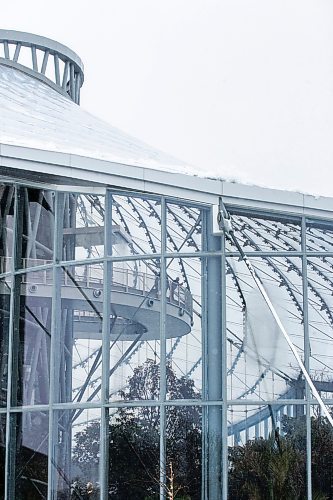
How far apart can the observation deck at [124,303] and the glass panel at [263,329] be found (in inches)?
32.1

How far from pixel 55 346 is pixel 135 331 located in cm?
148

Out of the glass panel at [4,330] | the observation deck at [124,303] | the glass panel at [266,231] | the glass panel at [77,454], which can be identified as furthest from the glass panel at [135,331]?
the glass panel at [4,330]

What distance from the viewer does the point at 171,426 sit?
53.3 ft

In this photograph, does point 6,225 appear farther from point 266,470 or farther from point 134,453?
point 266,470

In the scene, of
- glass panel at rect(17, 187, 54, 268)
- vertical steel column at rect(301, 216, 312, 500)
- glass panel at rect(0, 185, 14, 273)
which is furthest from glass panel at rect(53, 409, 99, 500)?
vertical steel column at rect(301, 216, 312, 500)

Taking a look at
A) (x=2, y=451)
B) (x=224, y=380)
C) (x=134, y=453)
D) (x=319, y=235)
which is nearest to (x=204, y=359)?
(x=224, y=380)

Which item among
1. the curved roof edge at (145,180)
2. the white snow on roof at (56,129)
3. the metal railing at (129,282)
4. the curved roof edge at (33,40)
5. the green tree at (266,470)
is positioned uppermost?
the curved roof edge at (33,40)

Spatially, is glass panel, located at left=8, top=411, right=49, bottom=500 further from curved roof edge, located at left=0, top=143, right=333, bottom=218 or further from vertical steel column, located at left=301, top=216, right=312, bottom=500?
vertical steel column, located at left=301, top=216, right=312, bottom=500

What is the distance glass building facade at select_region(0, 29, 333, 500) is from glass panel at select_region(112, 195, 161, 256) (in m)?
0.02

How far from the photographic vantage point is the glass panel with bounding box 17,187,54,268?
57.7 feet

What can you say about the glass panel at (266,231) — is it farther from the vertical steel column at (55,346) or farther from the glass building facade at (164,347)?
the vertical steel column at (55,346)

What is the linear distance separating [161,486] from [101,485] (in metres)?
0.97

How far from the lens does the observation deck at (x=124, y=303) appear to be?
16625mm

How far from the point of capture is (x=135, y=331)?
16.6 meters
